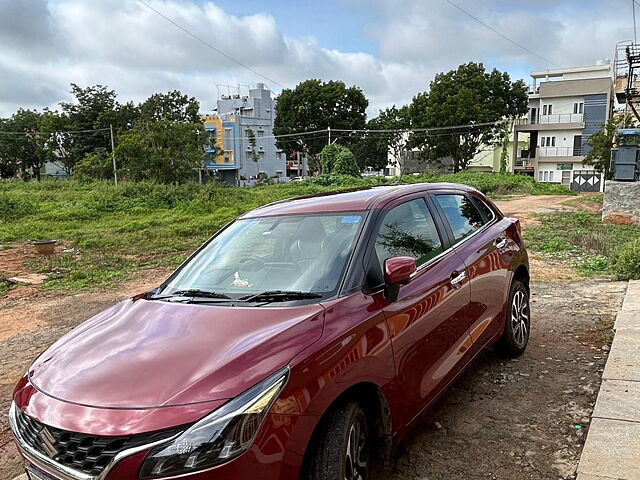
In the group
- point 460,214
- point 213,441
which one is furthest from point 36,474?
point 460,214

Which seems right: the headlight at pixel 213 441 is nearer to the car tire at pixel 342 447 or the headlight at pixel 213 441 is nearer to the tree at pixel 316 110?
the car tire at pixel 342 447

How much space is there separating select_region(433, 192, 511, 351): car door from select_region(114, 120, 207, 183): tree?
25.5 metres

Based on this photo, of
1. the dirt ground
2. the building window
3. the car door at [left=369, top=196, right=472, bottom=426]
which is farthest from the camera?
the building window

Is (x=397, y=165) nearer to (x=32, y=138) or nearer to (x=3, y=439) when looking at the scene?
(x=32, y=138)

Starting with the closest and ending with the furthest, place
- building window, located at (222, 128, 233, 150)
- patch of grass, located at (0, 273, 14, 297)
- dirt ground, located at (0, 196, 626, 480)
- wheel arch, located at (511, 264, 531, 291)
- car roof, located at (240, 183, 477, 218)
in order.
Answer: dirt ground, located at (0, 196, 626, 480), car roof, located at (240, 183, 477, 218), wheel arch, located at (511, 264, 531, 291), patch of grass, located at (0, 273, 14, 297), building window, located at (222, 128, 233, 150)

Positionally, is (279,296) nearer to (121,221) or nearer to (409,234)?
(409,234)

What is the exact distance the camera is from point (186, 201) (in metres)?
23.8

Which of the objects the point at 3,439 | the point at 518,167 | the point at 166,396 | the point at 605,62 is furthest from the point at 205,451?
the point at 605,62

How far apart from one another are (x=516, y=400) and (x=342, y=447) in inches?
81.4

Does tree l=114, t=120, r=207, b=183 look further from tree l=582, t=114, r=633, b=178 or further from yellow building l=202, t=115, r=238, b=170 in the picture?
yellow building l=202, t=115, r=238, b=170

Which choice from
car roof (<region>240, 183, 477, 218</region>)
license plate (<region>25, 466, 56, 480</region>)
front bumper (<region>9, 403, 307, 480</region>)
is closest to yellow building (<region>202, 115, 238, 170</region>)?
car roof (<region>240, 183, 477, 218</region>)

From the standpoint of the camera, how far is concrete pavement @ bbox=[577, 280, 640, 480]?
260 cm

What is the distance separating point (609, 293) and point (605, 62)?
161ft

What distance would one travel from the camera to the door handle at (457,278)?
333cm
